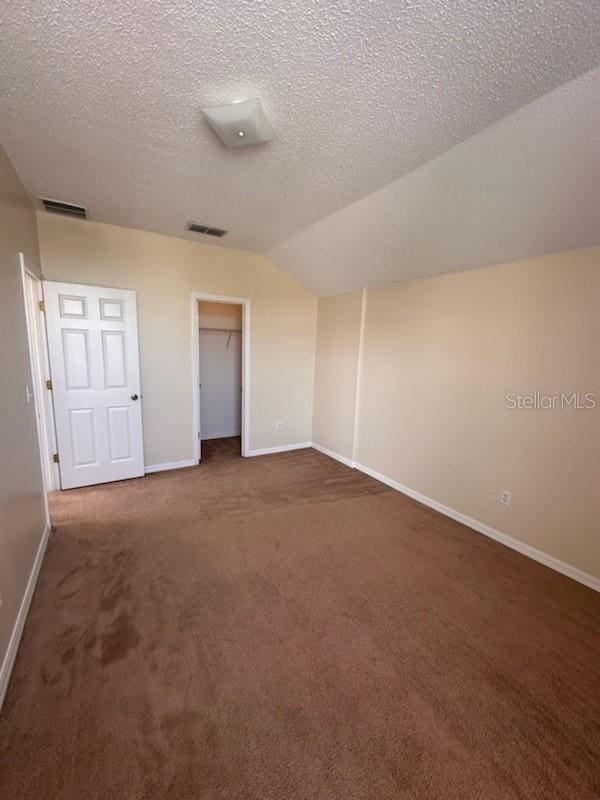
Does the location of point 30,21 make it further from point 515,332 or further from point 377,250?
point 515,332

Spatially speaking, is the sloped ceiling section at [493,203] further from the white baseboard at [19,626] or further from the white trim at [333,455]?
the white baseboard at [19,626]

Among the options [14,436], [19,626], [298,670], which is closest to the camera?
[298,670]

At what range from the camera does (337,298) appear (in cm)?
435

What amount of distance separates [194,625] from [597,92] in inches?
123

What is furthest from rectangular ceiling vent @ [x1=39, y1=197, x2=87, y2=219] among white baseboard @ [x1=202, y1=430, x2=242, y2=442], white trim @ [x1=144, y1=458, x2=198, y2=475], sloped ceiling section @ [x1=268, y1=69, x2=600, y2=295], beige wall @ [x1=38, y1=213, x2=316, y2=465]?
white baseboard @ [x1=202, y1=430, x2=242, y2=442]

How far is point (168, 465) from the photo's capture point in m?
3.93

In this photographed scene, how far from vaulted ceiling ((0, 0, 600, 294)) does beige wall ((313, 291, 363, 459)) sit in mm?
1492

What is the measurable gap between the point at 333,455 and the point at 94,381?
300 cm

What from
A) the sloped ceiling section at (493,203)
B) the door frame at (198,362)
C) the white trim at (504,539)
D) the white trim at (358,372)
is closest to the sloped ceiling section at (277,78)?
the sloped ceiling section at (493,203)

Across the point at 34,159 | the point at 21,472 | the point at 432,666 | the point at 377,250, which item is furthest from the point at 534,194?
the point at 21,472

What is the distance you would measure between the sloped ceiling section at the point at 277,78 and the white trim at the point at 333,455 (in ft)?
10.0

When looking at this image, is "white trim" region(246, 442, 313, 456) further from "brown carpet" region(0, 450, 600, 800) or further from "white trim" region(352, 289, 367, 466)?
"brown carpet" region(0, 450, 600, 800)

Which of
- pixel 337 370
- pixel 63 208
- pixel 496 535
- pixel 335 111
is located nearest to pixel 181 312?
pixel 63 208

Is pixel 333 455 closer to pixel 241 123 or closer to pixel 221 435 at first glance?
pixel 221 435
